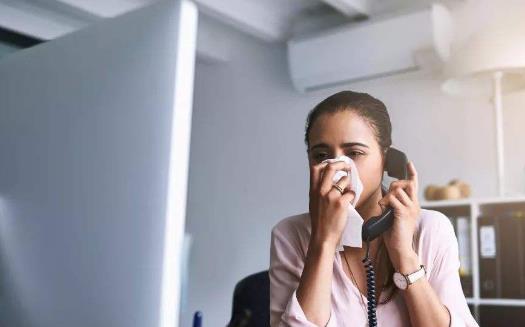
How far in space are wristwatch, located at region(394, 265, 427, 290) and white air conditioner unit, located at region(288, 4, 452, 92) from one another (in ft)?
6.29

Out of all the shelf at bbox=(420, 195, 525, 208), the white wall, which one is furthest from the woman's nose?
the white wall

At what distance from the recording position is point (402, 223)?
27.5 inches

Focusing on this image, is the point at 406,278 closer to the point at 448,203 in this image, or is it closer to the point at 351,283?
the point at 351,283

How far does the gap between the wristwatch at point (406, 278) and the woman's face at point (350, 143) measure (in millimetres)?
98

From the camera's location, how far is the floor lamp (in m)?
1.93

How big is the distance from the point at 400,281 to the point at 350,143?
0.17 m

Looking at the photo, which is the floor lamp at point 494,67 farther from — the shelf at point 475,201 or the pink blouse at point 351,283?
the pink blouse at point 351,283

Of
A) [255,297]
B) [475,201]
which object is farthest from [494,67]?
[255,297]

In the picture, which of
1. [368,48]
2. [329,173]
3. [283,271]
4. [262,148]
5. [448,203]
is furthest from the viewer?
[262,148]

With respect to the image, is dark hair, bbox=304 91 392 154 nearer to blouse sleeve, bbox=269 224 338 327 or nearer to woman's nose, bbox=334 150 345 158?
woman's nose, bbox=334 150 345 158

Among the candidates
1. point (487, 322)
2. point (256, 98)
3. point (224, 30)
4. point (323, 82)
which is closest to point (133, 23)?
point (487, 322)

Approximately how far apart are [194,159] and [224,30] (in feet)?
2.45

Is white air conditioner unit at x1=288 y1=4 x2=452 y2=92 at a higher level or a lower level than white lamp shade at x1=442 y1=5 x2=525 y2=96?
higher

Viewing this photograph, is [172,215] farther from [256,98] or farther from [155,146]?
[256,98]
